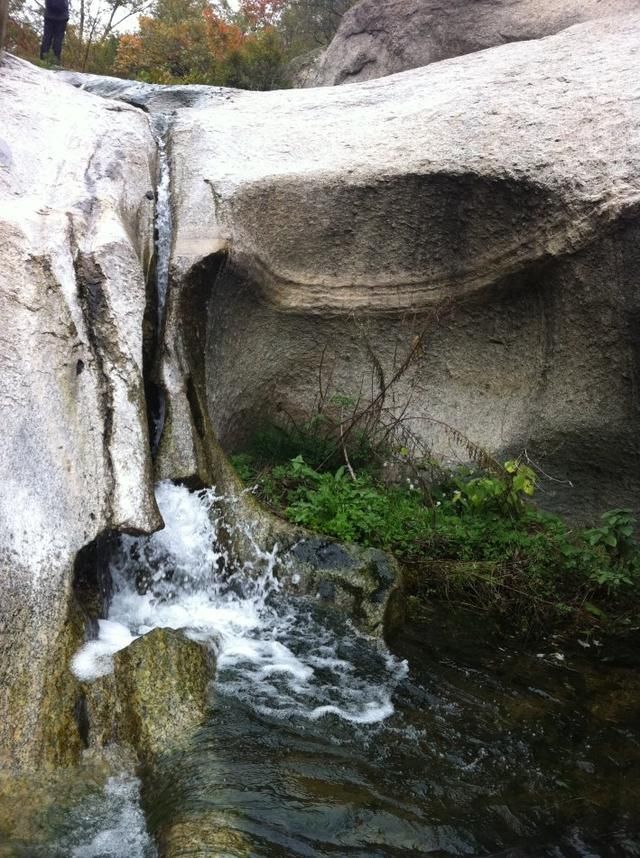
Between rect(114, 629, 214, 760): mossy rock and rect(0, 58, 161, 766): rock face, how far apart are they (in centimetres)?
24

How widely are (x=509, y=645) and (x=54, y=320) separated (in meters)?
3.24

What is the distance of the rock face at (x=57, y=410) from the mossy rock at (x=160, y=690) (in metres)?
0.24

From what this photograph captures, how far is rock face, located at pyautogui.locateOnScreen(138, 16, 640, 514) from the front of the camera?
5648mm

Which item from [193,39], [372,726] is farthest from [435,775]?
[193,39]

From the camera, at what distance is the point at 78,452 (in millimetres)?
4207

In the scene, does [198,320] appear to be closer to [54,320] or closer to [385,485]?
[54,320]

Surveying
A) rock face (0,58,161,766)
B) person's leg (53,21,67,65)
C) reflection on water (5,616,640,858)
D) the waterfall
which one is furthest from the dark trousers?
reflection on water (5,616,640,858)

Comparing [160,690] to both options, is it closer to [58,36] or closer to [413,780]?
[413,780]

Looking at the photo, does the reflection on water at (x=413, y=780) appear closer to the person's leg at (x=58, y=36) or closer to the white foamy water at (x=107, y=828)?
the white foamy water at (x=107, y=828)

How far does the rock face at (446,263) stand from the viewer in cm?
565

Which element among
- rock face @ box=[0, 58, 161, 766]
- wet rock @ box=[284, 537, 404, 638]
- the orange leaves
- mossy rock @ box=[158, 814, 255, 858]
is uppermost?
the orange leaves

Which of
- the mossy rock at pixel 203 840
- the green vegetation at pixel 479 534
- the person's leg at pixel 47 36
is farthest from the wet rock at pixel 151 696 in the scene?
the person's leg at pixel 47 36

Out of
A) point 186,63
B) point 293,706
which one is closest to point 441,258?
point 293,706

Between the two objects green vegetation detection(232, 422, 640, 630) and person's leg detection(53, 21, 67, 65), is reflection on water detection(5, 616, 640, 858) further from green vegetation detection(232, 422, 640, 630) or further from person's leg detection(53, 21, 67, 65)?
person's leg detection(53, 21, 67, 65)
